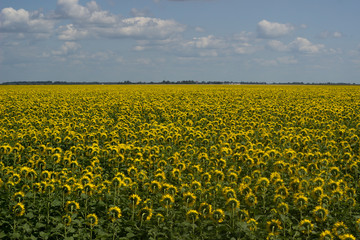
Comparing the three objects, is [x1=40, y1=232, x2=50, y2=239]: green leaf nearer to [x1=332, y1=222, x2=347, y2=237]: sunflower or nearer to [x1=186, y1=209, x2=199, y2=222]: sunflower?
[x1=186, y1=209, x2=199, y2=222]: sunflower

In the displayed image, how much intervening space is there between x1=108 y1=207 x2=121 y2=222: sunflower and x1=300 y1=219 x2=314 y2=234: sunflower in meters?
3.26

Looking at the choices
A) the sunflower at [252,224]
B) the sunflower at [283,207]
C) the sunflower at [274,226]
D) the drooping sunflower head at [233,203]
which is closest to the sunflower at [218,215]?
the drooping sunflower head at [233,203]

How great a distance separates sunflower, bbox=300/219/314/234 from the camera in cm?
637

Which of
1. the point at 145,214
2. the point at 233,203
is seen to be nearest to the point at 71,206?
the point at 145,214

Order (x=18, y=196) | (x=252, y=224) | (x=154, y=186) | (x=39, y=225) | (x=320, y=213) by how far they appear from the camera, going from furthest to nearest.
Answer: (x=154, y=186) < (x=18, y=196) < (x=39, y=225) < (x=320, y=213) < (x=252, y=224)

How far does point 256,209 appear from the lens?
7.26 m

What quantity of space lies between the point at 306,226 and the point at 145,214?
293 centimetres

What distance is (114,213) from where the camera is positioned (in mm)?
6855

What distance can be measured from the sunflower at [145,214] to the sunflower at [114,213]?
41cm

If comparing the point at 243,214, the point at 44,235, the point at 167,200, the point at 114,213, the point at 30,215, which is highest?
the point at 167,200

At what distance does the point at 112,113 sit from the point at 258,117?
873cm

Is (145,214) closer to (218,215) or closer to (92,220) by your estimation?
(92,220)

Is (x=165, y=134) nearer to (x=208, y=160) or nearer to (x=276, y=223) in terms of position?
(x=208, y=160)

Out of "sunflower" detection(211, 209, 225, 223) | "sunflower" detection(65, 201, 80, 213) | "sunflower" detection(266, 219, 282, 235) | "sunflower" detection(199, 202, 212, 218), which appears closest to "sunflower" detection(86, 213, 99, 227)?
"sunflower" detection(65, 201, 80, 213)
